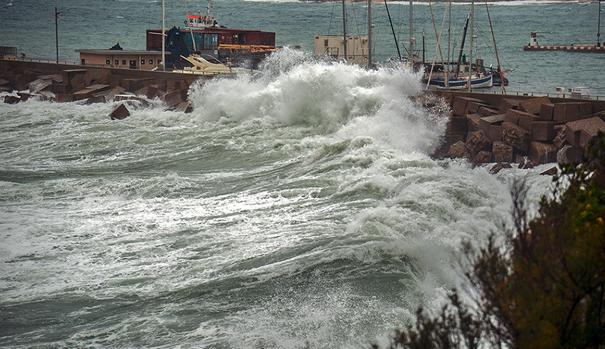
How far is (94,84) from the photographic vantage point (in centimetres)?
3419

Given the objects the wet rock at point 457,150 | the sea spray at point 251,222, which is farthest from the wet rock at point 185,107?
the wet rock at point 457,150

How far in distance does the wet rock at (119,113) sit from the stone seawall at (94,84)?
150 centimetres

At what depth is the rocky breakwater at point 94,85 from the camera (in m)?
31.2

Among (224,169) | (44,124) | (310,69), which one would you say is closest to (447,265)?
(224,169)

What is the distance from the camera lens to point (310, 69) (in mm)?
26406

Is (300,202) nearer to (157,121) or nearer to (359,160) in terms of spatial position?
(359,160)

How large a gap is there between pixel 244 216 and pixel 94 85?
1834 centimetres

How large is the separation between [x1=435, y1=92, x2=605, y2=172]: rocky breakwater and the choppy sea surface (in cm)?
55

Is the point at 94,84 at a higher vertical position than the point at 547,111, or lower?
lower

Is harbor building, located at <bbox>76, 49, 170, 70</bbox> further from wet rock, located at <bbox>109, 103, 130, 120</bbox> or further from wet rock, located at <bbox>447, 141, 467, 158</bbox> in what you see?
wet rock, located at <bbox>447, 141, 467, 158</bbox>

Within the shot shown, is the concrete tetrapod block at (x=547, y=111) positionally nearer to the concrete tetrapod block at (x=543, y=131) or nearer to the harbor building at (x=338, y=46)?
the concrete tetrapod block at (x=543, y=131)

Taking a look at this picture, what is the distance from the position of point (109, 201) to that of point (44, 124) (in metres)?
11.5

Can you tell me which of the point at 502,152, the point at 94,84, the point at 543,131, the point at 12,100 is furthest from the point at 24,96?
the point at 543,131

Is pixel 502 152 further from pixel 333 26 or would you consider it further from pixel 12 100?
pixel 333 26
